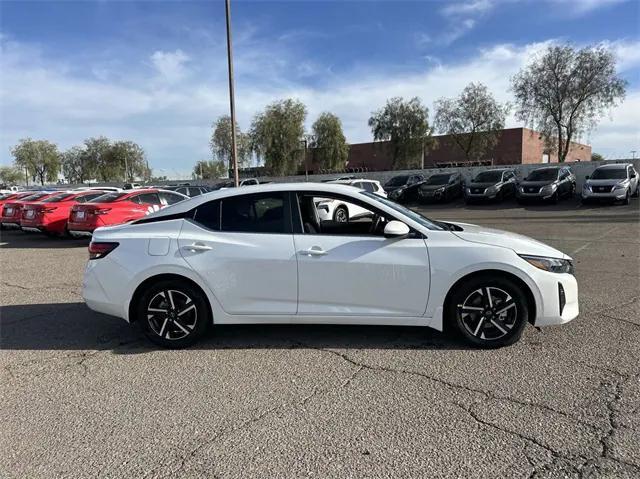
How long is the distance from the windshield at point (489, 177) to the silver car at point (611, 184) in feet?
15.0

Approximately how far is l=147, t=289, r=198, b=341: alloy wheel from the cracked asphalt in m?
0.20

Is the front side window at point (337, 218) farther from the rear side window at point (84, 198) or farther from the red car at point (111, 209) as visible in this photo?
the rear side window at point (84, 198)

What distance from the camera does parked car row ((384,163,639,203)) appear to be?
779 inches

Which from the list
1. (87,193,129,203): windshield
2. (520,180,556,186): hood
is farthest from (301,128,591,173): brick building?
(87,193,129,203): windshield

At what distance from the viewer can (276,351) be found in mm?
4375

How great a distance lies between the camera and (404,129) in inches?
1854

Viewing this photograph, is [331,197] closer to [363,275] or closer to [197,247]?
[363,275]

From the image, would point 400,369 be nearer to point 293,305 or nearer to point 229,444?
point 293,305

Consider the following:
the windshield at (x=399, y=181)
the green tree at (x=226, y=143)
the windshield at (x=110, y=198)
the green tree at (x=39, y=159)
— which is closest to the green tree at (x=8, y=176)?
the green tree at (x=39, y=159)

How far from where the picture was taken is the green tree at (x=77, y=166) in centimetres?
7594

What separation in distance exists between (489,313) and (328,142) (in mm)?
51824

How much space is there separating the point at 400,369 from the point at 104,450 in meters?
2.28

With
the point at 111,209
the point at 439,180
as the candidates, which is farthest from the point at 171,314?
the point at 439,180

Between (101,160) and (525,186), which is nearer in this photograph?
(525,186)
